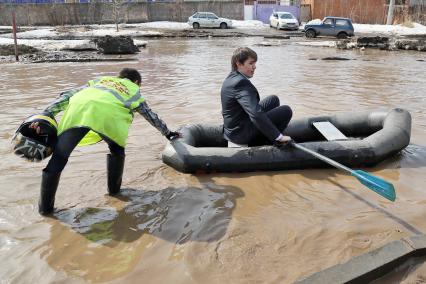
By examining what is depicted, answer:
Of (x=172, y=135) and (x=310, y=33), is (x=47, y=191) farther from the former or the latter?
(x=310, y=33)

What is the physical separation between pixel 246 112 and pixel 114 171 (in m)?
1.47

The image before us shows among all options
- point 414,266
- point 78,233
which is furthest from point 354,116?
point 78,233

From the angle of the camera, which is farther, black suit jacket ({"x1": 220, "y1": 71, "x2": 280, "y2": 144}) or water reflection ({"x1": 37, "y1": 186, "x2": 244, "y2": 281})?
black suit jacket ({"x1": 220, "y1": 71, "x2": 280, "y2": 144})

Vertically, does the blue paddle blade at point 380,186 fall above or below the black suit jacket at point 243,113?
below

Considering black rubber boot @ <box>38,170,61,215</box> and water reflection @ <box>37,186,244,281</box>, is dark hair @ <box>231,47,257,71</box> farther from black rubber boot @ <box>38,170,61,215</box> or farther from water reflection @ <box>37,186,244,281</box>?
black rubber boot @ <box>38,170,61,215</box>

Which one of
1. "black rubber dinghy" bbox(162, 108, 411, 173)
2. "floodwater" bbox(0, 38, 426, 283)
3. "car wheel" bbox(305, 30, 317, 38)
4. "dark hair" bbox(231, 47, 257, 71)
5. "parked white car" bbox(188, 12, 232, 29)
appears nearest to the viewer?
"floodwater" bbox(0, 38, 426, 283)

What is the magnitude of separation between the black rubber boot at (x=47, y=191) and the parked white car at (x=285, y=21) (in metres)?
31.7

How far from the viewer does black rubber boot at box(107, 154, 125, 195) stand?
407cm

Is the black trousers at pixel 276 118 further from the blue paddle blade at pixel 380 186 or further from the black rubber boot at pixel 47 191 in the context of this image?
the black rubber boot at pixel 47 191

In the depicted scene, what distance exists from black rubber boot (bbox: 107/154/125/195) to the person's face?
56.8 inches

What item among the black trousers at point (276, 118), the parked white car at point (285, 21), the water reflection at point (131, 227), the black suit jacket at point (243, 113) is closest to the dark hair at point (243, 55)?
the black suit jacket at point (243, 113)

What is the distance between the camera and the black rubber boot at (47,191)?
12.0 ft

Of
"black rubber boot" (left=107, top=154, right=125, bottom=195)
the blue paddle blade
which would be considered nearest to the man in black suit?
the blue paddle blade

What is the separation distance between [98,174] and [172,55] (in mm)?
13954
